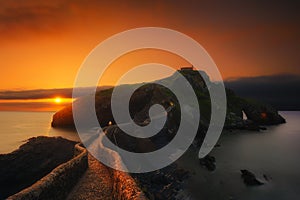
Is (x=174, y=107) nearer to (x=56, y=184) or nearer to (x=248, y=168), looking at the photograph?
(x=248, y=168)

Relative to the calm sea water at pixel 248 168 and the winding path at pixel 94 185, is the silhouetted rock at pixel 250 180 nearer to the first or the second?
the calm sea water at pixel 248 168

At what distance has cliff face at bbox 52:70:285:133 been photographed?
8269cm

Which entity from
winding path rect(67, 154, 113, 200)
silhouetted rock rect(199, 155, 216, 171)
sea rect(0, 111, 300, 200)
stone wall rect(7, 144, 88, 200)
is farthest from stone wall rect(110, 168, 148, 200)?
silhouetted rock rect(199, 155, 216, 171)

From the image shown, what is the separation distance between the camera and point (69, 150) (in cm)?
4544

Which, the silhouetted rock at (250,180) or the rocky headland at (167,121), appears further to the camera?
the silhouetted rock at (250,180)

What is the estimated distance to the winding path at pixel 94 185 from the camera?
18702mm

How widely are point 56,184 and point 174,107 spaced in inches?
2523

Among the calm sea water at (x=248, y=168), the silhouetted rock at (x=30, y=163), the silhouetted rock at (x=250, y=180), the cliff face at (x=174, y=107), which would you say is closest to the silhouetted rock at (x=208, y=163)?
the calm sea water at (x=248, y=168)

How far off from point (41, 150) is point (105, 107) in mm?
60924

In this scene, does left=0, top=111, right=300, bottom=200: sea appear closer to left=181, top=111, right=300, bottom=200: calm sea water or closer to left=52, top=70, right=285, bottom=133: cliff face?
left=181, top=111, right=300, bottom=200: calm sea water

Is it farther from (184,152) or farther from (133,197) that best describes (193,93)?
(133,197)

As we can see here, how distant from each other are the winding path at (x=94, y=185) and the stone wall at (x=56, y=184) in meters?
0.53

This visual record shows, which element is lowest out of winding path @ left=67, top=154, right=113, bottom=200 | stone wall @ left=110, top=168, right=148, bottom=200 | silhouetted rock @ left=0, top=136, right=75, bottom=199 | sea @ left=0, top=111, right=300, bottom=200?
sea @ left=0, top=111, right=300, bottom=200

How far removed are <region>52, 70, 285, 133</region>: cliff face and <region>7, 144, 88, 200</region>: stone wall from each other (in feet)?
150
